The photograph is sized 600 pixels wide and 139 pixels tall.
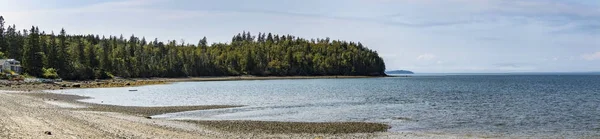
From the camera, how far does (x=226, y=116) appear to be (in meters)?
38.4

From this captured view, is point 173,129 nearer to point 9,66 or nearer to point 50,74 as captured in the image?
point 50,74

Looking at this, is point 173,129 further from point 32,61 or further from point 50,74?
point 32,61

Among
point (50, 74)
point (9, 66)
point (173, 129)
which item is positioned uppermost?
point (9, 66)

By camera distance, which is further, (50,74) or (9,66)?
(50,74)

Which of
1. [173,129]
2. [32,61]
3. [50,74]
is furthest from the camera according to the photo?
[32,61]

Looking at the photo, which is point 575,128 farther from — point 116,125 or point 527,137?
point 116,125

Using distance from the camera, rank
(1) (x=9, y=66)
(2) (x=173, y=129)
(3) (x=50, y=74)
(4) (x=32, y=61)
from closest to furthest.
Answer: (2) (x=173, y=129) < (1) (x=9, y=66) < (3) (x=50, y=74) < (4) (x=32, y=61)

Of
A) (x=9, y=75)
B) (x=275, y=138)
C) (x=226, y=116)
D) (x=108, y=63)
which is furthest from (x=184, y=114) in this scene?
(x=108, y=63)

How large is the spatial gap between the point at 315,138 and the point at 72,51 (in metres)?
142

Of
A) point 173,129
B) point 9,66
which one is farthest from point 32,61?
point 173,129

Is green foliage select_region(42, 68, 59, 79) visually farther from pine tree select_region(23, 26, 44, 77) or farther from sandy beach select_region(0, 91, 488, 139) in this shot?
sandy beach select_region(0, 91, 488, 139)

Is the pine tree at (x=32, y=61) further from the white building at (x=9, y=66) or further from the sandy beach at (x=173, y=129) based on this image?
the sandy beach at (x=173, y=129)

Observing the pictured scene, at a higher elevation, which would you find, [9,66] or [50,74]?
[9,66]

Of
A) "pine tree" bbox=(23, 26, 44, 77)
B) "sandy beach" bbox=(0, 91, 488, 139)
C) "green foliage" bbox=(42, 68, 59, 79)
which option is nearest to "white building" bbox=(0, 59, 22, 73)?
"pine tree" bbox=(23, 26, 44, 77)
